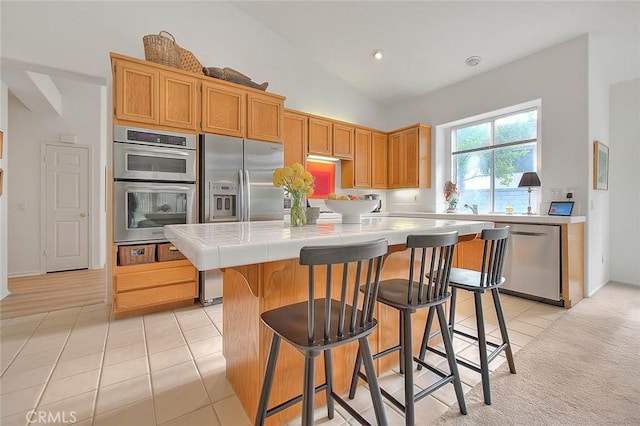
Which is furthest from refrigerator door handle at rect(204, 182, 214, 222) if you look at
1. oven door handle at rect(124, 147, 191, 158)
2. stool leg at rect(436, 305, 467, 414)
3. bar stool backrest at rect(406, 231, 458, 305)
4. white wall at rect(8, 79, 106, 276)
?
white wall at rect(8, 79, 106, 276)

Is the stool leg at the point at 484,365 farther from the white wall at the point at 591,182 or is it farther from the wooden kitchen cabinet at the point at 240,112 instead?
the wooden kitchen cabinet at the point at 240,112

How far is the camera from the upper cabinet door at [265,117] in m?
3.26

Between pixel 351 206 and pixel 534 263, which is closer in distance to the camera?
pixel 351 206

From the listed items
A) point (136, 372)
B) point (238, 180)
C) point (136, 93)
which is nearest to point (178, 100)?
point (136, 93)

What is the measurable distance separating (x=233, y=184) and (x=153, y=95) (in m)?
1.12

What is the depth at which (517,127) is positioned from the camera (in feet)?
12.5

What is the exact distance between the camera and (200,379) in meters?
1.72

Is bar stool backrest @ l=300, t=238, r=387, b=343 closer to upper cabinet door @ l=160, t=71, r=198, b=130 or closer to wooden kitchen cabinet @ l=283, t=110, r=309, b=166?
upper cabinet door @ l=160, t=71, r=198, b=130

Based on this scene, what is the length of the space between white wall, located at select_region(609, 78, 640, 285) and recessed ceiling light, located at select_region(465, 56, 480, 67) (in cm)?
184

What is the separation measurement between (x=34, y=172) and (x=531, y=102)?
7130 millimetres

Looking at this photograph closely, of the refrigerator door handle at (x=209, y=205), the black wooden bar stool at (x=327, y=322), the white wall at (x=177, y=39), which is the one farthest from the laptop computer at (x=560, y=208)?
the refrigerator door handle at (x=209, y=205)

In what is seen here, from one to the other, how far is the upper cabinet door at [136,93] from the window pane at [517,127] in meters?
4.37

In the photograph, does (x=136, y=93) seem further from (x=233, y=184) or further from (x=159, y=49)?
(x=233, y=184)

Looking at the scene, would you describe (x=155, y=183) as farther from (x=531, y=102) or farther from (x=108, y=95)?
(x=531, y=102)
